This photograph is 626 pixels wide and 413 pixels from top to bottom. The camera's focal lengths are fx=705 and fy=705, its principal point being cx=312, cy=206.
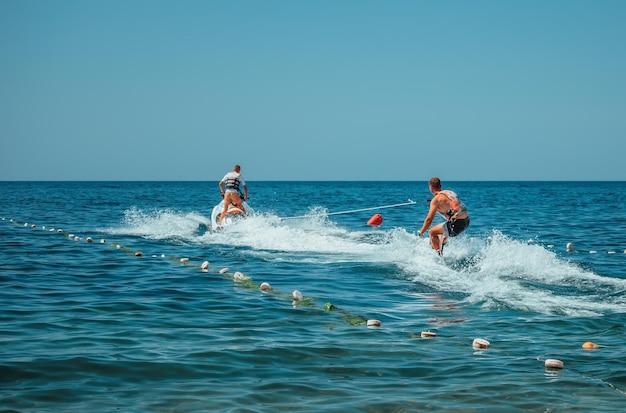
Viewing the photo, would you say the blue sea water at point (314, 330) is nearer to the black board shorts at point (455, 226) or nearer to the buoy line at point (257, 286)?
the buoy line at point (257, 286)

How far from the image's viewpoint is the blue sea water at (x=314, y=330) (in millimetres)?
6844

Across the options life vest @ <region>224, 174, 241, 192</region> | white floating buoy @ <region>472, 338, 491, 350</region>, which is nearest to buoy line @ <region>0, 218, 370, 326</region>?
white floating buoy @ <region>472, 338, 491, 350</region>

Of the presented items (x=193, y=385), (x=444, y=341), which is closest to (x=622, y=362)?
(x=444, y=341)

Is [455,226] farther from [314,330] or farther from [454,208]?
[314,330]

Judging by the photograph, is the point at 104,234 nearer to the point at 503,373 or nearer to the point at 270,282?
the point at 270,282

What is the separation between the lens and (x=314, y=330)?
31.6ft

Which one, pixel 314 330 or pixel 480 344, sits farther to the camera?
pixel 314 330

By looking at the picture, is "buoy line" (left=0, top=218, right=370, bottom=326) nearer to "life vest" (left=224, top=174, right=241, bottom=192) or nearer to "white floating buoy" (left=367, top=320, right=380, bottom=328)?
"white floating buoy" (left=367, top=320, right=380, bottom=328)

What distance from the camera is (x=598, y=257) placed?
18.9 metres

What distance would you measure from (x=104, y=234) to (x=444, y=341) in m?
18.7

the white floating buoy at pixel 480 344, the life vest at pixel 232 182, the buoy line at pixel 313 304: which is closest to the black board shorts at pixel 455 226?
the buoy line at pixel 313 304

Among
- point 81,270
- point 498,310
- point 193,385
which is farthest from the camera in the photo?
point 81,270

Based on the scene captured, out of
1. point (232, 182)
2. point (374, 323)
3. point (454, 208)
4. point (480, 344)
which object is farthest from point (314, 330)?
point (232, 182)

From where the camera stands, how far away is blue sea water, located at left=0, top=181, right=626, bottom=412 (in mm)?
6844
